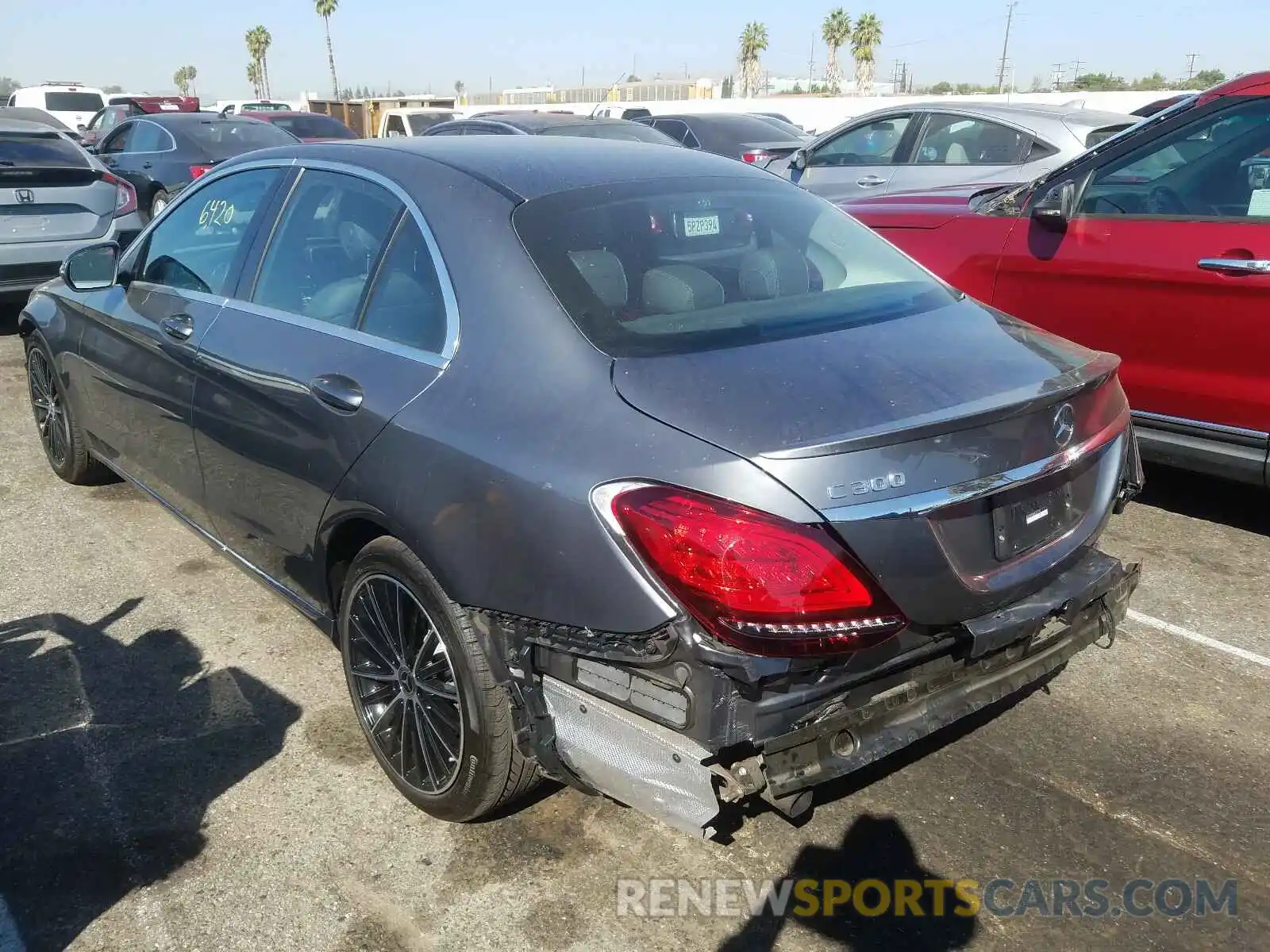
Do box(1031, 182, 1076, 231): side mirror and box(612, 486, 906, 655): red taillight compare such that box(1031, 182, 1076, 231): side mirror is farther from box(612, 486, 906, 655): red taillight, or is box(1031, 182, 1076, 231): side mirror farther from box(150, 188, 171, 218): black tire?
box(150, 188, 171, 218): black tire

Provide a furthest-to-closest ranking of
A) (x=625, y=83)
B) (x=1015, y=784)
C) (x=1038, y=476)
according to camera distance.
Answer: (x=625, y=83) → (x=1015, y=784) → (x=1038, y=476)

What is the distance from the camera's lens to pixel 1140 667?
376 centimetres

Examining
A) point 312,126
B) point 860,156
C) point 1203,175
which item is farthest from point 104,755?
point 312,126

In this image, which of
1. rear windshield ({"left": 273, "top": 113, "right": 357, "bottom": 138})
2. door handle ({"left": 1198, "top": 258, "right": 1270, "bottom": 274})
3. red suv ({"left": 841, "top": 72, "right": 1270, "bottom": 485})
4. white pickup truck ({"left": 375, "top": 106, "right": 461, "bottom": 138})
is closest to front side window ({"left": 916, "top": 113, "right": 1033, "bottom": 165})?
red suv ({"left": 841, "top": 72, "right": 1270, "bottom": 485})

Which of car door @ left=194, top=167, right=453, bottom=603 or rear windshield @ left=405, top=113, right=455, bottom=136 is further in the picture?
rear windshield @ left=405, top=113, right=455, bottom=136

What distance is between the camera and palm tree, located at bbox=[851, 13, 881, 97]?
202 feet

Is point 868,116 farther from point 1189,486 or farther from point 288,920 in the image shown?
point 288,920

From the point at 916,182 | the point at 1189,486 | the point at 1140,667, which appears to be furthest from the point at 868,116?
the point at 1140,667

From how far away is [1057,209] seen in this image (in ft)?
16.1

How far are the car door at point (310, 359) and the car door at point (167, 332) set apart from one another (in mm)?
→ 167

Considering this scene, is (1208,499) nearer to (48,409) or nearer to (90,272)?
(90,272)

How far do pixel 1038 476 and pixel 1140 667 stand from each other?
62.2 inches

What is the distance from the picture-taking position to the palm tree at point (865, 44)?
2422 inches

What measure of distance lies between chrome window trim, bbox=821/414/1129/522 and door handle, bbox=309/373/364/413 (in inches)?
53.2
